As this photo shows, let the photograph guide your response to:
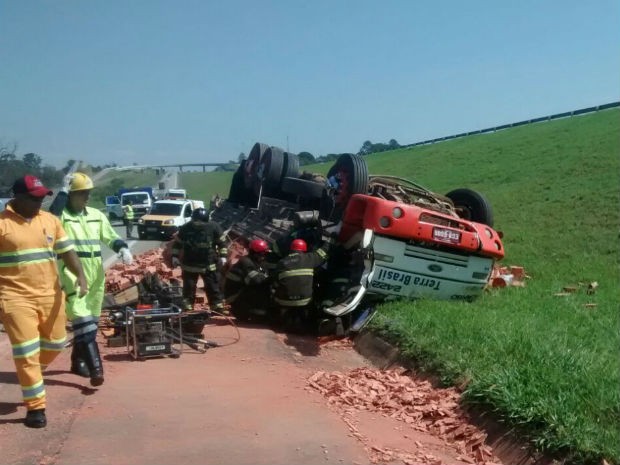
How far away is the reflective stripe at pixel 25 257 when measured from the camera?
4875 millimetres

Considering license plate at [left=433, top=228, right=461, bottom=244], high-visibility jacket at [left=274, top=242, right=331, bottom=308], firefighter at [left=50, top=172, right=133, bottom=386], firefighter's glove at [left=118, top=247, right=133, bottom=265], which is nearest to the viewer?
firefighter at [left=50, top=172, right=133, bottom=386]

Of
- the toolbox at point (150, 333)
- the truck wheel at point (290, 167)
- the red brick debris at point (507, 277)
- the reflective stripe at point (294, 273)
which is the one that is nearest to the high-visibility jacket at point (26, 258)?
the toolbox at point (150, 333)

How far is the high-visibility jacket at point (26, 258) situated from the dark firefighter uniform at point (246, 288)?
3.87 m

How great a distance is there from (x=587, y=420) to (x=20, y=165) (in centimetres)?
3114

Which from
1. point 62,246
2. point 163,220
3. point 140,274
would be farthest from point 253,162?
point 163,220

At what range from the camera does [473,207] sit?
10.6 metres

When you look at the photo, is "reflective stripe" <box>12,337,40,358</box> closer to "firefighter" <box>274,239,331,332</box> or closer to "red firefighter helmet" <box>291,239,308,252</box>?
"firefighter" <box>274,239,331,332</box>

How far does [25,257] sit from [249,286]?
421 cm

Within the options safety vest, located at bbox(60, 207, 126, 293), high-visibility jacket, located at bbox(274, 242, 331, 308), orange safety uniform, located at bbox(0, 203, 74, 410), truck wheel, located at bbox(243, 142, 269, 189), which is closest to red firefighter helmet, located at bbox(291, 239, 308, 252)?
high-visibility jacket, located at bbox(274, 242, 331, 308)

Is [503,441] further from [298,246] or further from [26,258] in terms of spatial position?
[298,246]

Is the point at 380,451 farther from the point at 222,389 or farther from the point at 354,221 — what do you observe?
the point at 354,221

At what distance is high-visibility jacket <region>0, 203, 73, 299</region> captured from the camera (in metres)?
4.87

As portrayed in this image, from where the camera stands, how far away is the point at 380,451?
4.55 meters

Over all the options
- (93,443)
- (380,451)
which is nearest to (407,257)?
(380,451)
